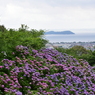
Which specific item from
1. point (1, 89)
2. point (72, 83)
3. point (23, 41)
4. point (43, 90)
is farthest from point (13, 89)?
point (23, 41)

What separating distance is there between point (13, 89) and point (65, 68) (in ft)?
5.41

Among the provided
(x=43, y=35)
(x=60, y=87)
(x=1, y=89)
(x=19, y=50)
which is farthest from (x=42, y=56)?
(x=43, y=35)

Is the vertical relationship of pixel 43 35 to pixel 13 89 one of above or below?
above

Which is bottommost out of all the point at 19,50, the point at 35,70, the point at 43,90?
the point at 43,90

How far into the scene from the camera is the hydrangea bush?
3188 millimetres

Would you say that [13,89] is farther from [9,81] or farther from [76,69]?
[76,69]

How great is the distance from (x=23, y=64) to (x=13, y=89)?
3.44 ft

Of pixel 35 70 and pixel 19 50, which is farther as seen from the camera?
pixel 19 50

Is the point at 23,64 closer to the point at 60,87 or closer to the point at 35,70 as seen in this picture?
the point at 35,70

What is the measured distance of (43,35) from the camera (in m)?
8.13

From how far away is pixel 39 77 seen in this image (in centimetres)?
365

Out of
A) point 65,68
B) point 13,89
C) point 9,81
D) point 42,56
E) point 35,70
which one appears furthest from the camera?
point 42,56

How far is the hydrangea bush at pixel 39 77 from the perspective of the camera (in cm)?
319

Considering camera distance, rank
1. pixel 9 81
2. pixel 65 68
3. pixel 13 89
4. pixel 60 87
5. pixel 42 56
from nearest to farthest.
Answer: pixel 13 89
pixel 9 81
pixel 60 87
pixel 65 68
pixel 42 56
